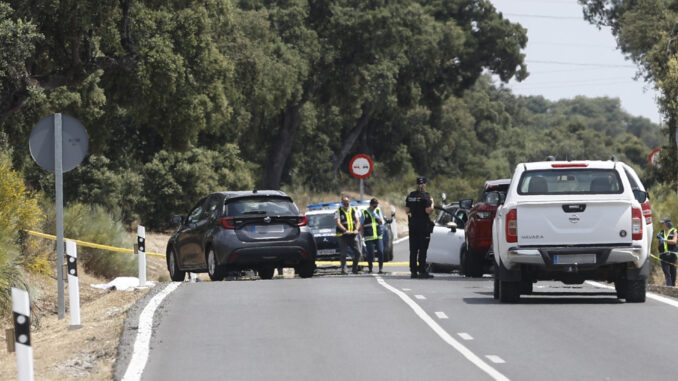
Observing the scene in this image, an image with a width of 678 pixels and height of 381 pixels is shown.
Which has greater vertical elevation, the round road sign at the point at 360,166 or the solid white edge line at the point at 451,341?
the round road sign at the point at 360,166

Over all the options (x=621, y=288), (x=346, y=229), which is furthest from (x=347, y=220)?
(x=621, y=288)

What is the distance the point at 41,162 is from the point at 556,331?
679 cm

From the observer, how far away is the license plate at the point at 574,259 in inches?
661

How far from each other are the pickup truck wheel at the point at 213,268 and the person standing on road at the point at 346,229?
4.62 meters

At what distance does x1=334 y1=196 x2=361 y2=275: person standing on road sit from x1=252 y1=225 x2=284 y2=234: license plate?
435 cm

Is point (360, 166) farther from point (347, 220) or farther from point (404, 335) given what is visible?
point (404, 335)

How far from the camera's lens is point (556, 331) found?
14023 millimetres

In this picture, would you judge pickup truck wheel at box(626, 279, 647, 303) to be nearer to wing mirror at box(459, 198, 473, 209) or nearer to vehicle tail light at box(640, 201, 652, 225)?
vehicle tail light at box(640, 201, 652, 225)

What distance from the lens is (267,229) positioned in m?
22.9

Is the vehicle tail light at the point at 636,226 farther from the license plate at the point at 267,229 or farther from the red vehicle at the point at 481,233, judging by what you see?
the license plate at the point at 267,229

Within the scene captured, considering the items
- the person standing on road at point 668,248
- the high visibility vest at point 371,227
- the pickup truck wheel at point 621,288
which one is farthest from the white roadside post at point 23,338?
the high visibility vest at point 371,227

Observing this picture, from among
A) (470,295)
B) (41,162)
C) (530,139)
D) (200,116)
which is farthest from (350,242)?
(530,139)

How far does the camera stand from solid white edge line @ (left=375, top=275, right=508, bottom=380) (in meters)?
11.1

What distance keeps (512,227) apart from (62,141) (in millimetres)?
5914
